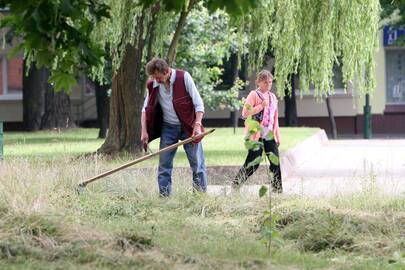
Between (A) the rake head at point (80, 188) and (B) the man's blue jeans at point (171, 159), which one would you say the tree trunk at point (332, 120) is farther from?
(A) the rake head at point (80, 188)

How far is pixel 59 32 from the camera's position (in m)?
6.46

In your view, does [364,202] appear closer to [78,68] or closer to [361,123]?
[78,68]

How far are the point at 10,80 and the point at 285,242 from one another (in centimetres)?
3485

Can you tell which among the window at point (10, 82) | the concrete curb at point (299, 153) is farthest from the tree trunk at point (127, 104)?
the window at point (10, 82)

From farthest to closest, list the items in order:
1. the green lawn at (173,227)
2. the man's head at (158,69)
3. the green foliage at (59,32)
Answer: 1. the man's head at (158,69)
2. the green lawn at (173,227)
3. the green foliage at (59,32)

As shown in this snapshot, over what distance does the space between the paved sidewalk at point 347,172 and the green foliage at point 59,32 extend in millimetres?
3555

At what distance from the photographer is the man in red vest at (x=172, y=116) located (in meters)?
11.0

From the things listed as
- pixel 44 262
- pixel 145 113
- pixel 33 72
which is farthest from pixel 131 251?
pixel 33 72

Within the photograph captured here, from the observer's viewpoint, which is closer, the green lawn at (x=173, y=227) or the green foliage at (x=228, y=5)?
the green foliage at (x=228, y=5)

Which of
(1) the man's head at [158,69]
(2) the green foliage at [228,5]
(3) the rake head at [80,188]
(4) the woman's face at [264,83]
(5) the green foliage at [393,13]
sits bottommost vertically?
(3) the rake head at [80,188]

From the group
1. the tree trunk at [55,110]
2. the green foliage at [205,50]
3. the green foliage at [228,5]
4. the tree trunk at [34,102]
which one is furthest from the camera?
the tree trunk at [34,102]

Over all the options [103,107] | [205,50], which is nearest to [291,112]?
[103,107]

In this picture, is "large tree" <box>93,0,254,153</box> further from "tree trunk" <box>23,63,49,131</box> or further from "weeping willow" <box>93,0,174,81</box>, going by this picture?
"tree trunk" <box>23,63,49,131</box>

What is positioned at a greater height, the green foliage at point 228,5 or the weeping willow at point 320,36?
the weeping willow at point 320,36
